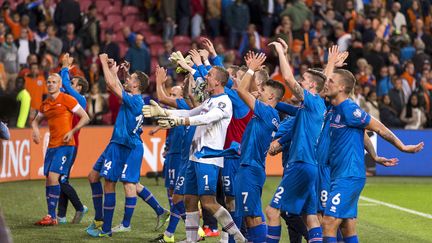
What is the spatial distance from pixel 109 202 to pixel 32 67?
9840 mm

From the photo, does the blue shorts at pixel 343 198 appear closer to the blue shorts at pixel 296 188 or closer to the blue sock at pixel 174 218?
the blue shorts at pixel 296 188

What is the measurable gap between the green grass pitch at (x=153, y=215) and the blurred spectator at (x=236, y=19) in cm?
632

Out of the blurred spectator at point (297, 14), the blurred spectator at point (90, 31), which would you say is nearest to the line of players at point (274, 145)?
the blurred spectator at point (90, 31)

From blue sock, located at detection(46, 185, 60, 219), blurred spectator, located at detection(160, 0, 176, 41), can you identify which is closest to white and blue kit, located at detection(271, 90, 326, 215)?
blue sock, located at detection(46, 185, 60, 219)

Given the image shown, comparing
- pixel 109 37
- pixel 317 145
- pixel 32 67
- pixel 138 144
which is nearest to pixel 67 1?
pixel 109 37

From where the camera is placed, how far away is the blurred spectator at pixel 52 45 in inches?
945

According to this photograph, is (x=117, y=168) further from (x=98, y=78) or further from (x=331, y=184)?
(x=98, y=78)

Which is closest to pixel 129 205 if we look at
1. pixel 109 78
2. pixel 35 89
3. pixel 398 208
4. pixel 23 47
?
pixel 109 78

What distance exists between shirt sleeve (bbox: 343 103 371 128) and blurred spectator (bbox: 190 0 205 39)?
17.1m

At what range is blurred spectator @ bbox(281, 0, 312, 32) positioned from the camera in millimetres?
27344

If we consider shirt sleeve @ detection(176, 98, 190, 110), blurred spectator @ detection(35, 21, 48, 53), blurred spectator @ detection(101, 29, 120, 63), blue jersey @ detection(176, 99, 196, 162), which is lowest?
blue jersey @ detection(176, 99, 196, 162)

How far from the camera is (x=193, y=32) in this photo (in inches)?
1065

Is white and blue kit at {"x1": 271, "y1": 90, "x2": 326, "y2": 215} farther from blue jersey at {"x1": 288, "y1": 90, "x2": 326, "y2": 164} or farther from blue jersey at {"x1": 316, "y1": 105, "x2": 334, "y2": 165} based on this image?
blue jersey at {"x1": 316, "y1": 105, "x2": 334, "y2": 165}

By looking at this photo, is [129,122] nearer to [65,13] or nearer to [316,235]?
[316,235]
